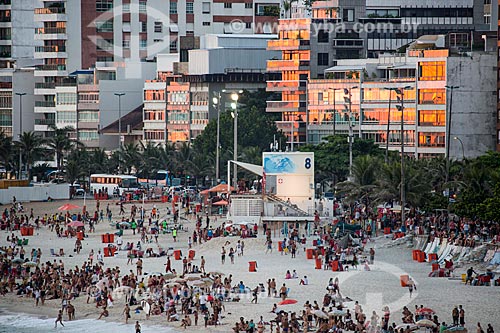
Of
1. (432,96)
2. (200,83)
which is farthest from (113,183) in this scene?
(432,96)

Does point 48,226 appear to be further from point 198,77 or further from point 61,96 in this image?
point 61,96

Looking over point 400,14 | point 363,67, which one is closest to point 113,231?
point 363,67

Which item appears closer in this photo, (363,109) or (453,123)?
(453,123)

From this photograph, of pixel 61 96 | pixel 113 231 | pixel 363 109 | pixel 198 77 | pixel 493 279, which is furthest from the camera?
pixel 61 96

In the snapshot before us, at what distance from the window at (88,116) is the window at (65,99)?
5.96ft

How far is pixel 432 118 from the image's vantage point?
121125 millimetres

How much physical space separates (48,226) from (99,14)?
78.3m

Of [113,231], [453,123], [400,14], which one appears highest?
[400,14]

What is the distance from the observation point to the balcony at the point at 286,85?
136000mm

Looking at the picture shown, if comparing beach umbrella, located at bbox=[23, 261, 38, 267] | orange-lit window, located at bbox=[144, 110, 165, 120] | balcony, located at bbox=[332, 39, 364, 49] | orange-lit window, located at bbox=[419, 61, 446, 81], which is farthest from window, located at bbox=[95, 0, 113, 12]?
beach umbrella, located at bbox=[23, 261, 38, 267]

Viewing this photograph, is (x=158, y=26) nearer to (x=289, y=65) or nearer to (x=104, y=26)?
(x=104, y=26)

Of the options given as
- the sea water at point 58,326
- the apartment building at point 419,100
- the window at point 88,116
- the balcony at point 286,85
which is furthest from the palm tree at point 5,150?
the sea water at point 58,326

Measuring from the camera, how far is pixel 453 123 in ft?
390

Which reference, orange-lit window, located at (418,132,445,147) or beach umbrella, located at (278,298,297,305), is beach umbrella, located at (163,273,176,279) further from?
orange-lit window, located at (418,132,445,147)
